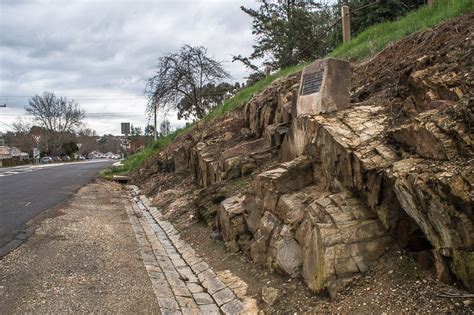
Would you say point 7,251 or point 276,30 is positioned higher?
point 276,30

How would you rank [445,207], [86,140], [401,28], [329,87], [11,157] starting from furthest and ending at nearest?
[86,140], [11,157], [401,28], [329,87], [445,207]

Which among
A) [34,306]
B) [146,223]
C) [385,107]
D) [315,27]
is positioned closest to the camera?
[34,306]

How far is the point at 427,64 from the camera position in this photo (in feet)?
21.0

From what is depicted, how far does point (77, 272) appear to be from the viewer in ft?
20.4

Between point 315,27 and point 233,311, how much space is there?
2214cm

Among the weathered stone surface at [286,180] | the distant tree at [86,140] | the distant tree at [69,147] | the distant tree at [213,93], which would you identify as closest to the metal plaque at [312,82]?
the weathered stone surface at [286,180]

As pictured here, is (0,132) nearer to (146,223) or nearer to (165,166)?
(165,166)

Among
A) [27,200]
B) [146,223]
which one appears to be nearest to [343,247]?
[146,223]

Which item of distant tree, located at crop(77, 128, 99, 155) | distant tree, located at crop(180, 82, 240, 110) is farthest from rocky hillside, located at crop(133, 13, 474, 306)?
distant tree, located at crop(77, 128, 99, 155)

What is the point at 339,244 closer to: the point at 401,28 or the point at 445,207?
the point at 445,207

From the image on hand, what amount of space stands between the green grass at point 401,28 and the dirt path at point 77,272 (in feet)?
22.7

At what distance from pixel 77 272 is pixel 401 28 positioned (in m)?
8.61

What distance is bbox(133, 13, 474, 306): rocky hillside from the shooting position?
3750 millimetres

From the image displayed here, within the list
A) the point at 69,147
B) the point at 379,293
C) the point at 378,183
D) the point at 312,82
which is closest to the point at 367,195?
the point at 378,183
